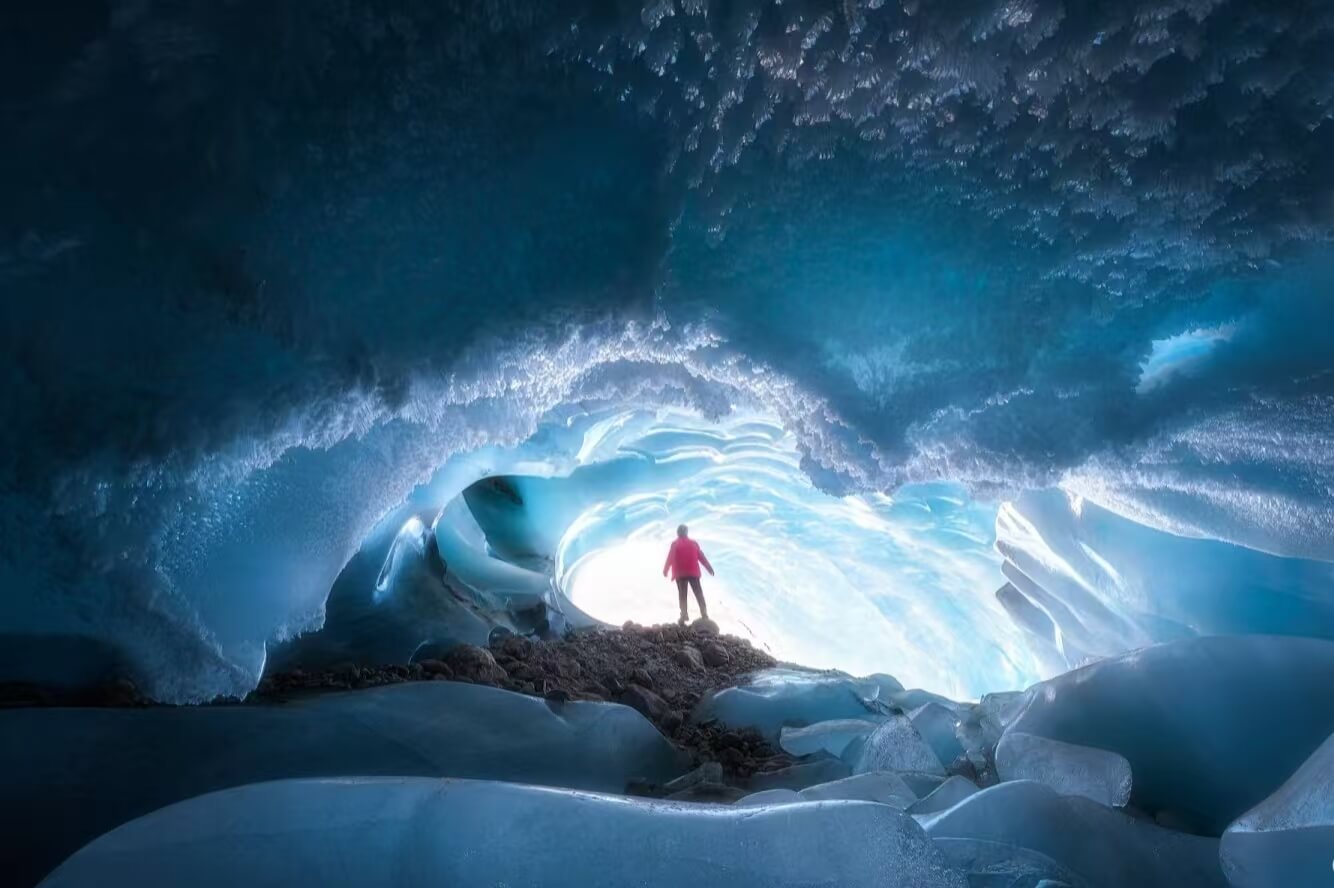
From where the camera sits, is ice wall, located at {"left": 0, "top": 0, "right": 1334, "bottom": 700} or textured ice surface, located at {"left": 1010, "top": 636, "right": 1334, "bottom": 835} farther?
textured ice surface, located at {"left": 1010, "top": 636, "right": 1334, "bottom": 835}

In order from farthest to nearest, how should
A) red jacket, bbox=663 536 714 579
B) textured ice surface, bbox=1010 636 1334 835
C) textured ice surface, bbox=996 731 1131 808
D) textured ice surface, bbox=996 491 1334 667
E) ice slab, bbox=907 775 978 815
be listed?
red jacket, bbox=663 536 714 579, textured ice surface, bbox=996 491 1334 667, textured ice surface, bbox=1010 636 1334 835, textured ice surface, bbox=996 731 1131 808, ice slab, bbox=907 775 978 815

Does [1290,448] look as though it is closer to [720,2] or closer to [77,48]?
[720,2]

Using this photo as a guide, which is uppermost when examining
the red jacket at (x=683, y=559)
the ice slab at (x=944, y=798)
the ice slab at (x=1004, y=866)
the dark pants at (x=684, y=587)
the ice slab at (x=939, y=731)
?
the red jacket at (x=683, y=559)

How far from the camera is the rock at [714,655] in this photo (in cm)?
536

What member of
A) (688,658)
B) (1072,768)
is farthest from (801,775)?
(688,658)

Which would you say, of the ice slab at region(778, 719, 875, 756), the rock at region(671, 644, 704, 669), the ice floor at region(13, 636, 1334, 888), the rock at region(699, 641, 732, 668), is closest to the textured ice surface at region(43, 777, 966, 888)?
the ice floor at region(13, 636, 1334, 888)

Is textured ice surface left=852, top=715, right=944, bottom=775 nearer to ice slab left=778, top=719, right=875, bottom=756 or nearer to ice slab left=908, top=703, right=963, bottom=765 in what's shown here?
ice slab left=778, top=719, right=875, bottom=756

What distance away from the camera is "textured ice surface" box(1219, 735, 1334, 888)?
148 centimetres

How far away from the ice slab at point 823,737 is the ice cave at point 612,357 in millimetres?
31

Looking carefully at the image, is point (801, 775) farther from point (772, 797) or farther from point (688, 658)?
point (688, 658)

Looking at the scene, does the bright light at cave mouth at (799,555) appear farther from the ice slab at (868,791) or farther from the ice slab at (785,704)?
the ice slab at (868,791)

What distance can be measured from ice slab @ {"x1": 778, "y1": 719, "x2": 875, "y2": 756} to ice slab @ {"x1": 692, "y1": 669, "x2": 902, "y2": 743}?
0.15 metres

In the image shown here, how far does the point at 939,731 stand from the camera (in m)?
3.40

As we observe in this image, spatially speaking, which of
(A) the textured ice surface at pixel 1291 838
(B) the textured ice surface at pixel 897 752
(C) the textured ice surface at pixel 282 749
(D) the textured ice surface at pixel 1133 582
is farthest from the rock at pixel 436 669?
(D) the textured ice surface at pixel 1133 582
